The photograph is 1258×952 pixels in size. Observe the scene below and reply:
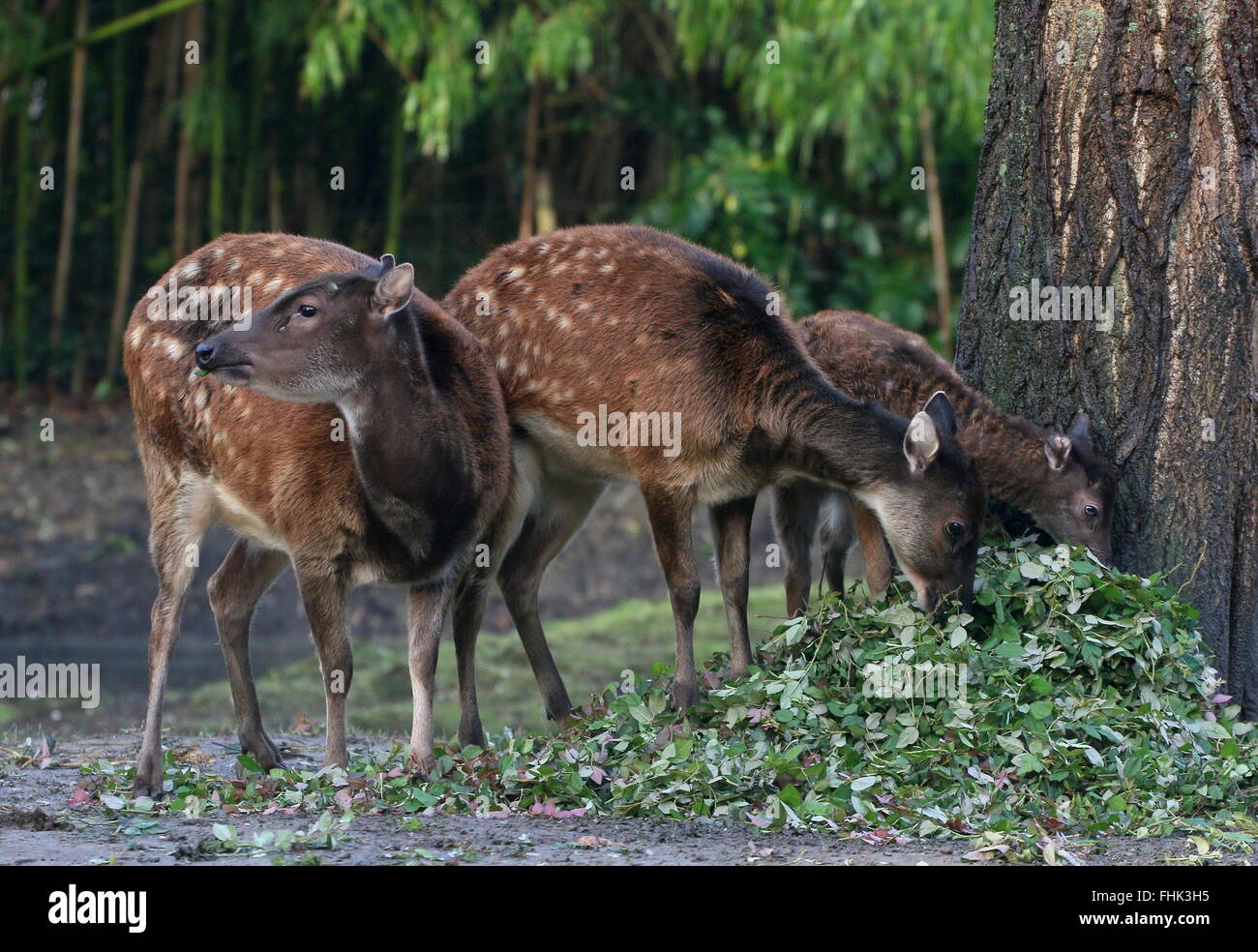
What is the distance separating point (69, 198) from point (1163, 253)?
38.0 ft

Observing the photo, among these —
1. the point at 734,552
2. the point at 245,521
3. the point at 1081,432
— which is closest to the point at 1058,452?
the point at 1081,432

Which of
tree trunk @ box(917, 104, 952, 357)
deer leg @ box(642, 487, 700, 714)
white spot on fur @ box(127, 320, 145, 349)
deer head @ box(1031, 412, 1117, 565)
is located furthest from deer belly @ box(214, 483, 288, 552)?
tree trunk @ box(917, 104, 952, 357)

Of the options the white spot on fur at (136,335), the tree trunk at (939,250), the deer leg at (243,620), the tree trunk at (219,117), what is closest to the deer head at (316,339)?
the white spot on fur at (136,335)

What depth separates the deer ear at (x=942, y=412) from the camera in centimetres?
634

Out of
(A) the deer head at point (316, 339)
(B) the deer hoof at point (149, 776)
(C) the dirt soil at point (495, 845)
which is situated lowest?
(C) the dirt soil at point (495, 845)

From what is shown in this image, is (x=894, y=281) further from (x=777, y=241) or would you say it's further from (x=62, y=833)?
(x=62, y=833)

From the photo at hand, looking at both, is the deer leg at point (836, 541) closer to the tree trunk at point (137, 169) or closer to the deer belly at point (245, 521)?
the deer belly at point (245, 521)

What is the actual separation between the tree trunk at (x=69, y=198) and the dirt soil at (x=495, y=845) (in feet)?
32.8

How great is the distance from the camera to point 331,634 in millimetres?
6176

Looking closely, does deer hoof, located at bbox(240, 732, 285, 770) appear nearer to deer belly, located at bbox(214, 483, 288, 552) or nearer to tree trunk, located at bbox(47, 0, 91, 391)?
deer belly, located at bbox(214, 483, 288, 552)

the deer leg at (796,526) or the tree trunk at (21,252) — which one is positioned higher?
the tree trunk at (21,252)

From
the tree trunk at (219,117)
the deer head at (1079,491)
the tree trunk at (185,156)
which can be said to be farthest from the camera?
the tree trunk at (185,156)

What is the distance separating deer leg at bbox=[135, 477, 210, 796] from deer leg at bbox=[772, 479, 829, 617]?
2423 mm

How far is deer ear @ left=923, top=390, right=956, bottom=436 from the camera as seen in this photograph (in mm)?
6340
